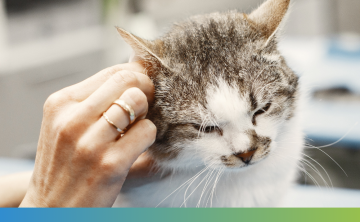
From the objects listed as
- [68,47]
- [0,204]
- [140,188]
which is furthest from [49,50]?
[140,188]

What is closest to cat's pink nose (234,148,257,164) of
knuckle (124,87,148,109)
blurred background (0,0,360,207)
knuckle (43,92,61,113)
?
knuckle (124,87,148,109)

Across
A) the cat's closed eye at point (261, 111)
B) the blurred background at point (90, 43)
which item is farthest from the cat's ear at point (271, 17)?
the blurred background at point (90, 43)

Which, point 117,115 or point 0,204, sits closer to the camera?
point 117,115

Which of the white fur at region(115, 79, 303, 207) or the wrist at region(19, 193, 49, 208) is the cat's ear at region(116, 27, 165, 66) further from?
the wrist at region(19, 193, 49, 208)

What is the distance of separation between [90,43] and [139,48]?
2201mm

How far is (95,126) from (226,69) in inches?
12.5

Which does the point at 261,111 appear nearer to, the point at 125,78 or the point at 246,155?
the point at 246,155

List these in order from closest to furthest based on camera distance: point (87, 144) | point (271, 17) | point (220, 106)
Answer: point (87, 144) → point (220, 106) → point (271, 17)

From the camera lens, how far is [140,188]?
0.78 metres

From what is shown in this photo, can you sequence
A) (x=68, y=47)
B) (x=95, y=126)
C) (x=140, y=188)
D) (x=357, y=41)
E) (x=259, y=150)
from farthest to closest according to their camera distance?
(x=68, y=47) → (x=357, y=41) → (x=140, y=188) → (x=259, y=150) → (x=95, y=126)

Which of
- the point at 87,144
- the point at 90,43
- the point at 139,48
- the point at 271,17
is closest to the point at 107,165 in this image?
the point at 87,144

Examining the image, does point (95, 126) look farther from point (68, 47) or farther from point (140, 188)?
point (68, 47)

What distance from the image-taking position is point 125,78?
0.57 metres

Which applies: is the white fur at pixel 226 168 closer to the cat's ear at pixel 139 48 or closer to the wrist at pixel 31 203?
the cat's ear at pixel 139 48
